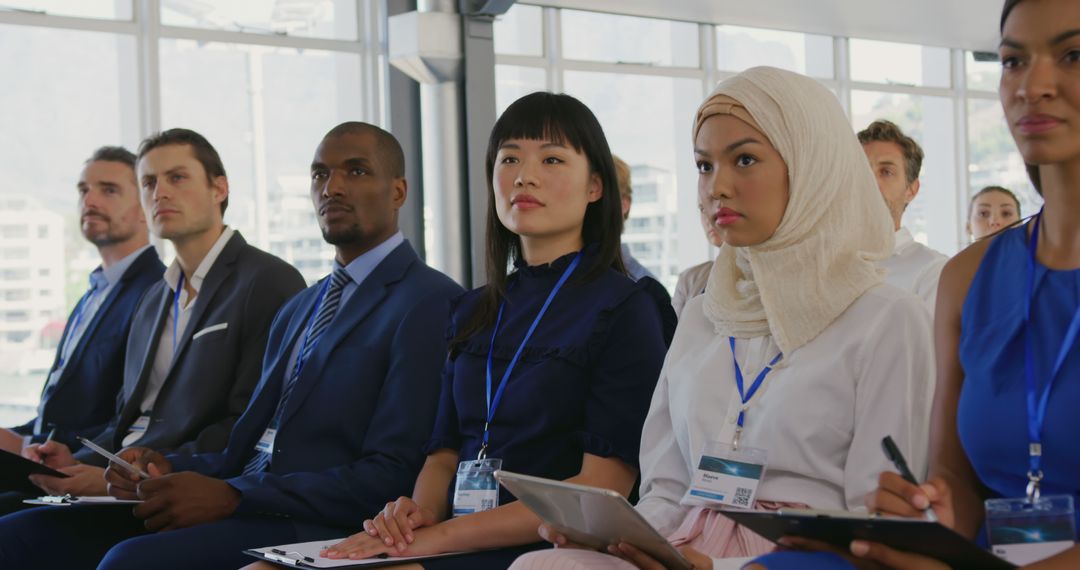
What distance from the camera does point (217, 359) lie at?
3.80 m

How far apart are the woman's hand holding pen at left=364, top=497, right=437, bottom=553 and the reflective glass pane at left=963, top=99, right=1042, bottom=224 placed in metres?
13.8

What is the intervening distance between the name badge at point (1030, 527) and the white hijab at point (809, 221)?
0.54 metres

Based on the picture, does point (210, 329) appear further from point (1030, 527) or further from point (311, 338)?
point (1030, 527)

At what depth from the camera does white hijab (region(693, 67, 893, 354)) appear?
2.14m

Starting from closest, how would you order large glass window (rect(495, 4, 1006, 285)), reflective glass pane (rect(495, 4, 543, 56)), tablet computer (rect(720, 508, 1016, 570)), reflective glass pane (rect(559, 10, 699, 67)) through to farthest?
1. tablet computer (rect(720, 508, 1016, 570))
2. reflective glass pane (rect(495, 4, 543, 56))
3. large glass window (rect(495, 4, 1006, 285))
4. reflective glass pane (rect(559, 10, 699, 67))

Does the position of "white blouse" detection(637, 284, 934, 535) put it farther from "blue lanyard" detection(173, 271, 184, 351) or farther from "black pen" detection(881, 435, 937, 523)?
"blue lanyard" detection(173, 271, 184, 351)

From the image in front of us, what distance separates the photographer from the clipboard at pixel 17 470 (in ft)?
10.7

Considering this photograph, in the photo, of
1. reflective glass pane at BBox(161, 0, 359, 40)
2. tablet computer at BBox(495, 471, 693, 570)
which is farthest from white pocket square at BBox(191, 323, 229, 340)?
reflective glass pane at BBox(161, 0, 359, 40)

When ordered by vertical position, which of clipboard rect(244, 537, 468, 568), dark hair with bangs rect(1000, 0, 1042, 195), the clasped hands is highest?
dark hair with bangs rect(1000, 0, 1042, 195)

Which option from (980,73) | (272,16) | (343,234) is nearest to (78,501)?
(343,234)

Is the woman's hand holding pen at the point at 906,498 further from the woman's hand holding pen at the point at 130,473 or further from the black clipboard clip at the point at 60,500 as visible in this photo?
the black clipboard clip at the point at 60,500

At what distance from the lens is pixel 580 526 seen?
2062 millimetres

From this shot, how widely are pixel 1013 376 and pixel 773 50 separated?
1197 cm

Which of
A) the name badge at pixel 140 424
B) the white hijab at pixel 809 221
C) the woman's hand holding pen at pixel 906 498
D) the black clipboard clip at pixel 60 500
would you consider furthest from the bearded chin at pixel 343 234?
the woman's hand holding pen at pixel 906 498
